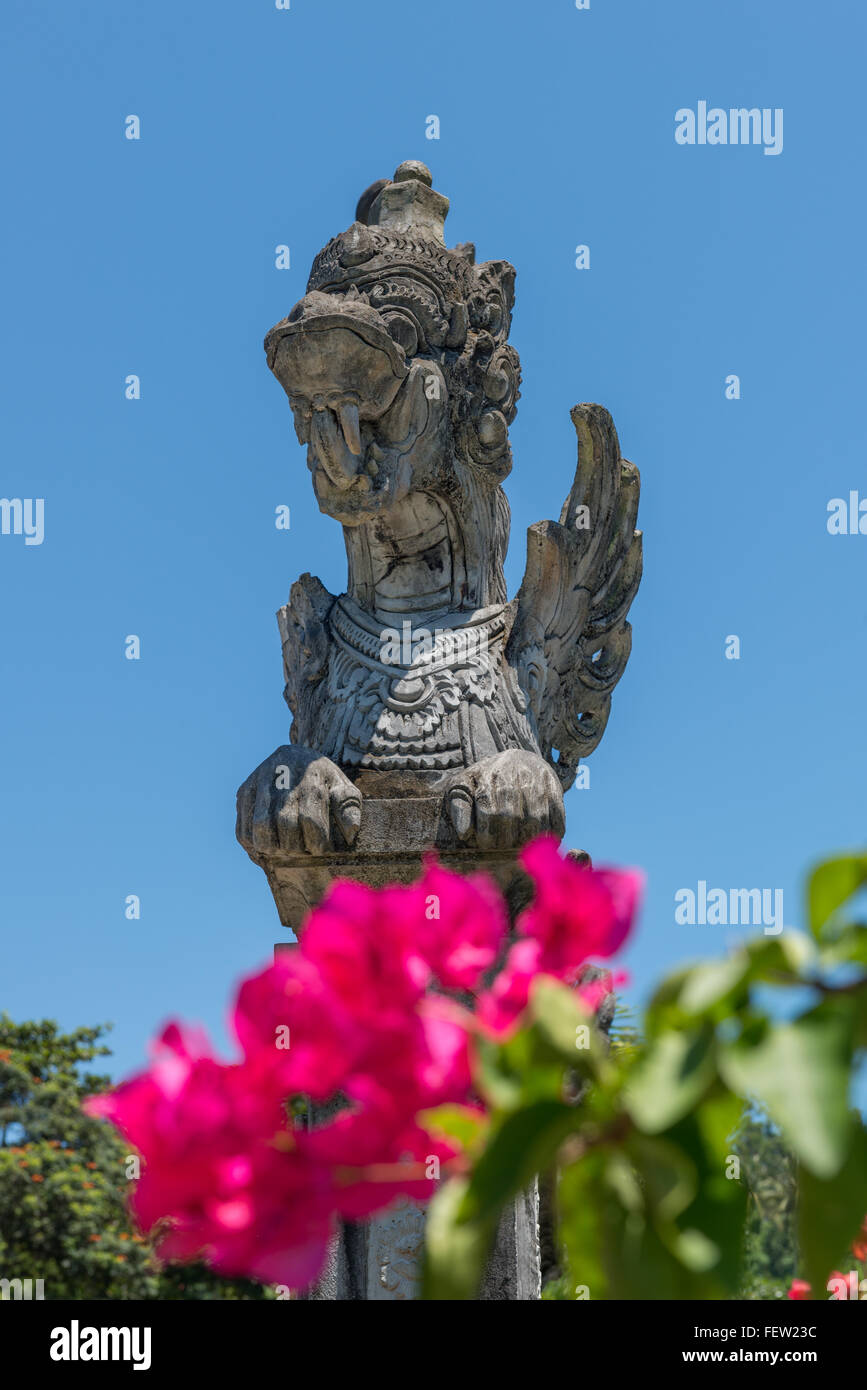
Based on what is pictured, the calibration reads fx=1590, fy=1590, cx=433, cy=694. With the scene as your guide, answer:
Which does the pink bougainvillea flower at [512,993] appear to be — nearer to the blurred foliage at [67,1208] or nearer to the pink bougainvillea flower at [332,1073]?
the pink bougainvillea flower at [332,1073]

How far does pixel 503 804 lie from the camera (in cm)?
514

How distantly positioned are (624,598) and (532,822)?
1.57m

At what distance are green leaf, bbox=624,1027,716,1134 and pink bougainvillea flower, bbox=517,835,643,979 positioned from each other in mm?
134

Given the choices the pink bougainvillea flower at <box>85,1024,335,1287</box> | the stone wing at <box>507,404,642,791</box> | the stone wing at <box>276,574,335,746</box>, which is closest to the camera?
the pink bougainvillea flower at <box>85,1024,335,1287</box>

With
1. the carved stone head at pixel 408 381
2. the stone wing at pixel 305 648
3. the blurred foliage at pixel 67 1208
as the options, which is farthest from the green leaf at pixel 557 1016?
the blurred foliage at pixel 67 1208

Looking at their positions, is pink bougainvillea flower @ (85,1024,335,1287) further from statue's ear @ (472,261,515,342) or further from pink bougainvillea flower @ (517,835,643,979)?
statue's ear @ (472,261,515,342)

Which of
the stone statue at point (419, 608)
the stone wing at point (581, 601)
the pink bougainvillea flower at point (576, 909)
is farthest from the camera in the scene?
the stone wing at point (581, 601)

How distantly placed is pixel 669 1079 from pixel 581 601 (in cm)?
533

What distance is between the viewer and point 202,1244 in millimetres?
1003

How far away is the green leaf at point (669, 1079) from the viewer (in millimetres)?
940

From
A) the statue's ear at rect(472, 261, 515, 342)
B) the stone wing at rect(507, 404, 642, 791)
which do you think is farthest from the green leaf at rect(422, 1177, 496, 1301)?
the statue's ear at rect(472, 261, 515, 342)

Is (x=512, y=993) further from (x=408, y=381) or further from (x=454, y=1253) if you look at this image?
(x=408, y=381)

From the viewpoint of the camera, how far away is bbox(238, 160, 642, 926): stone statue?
5.29 metres
